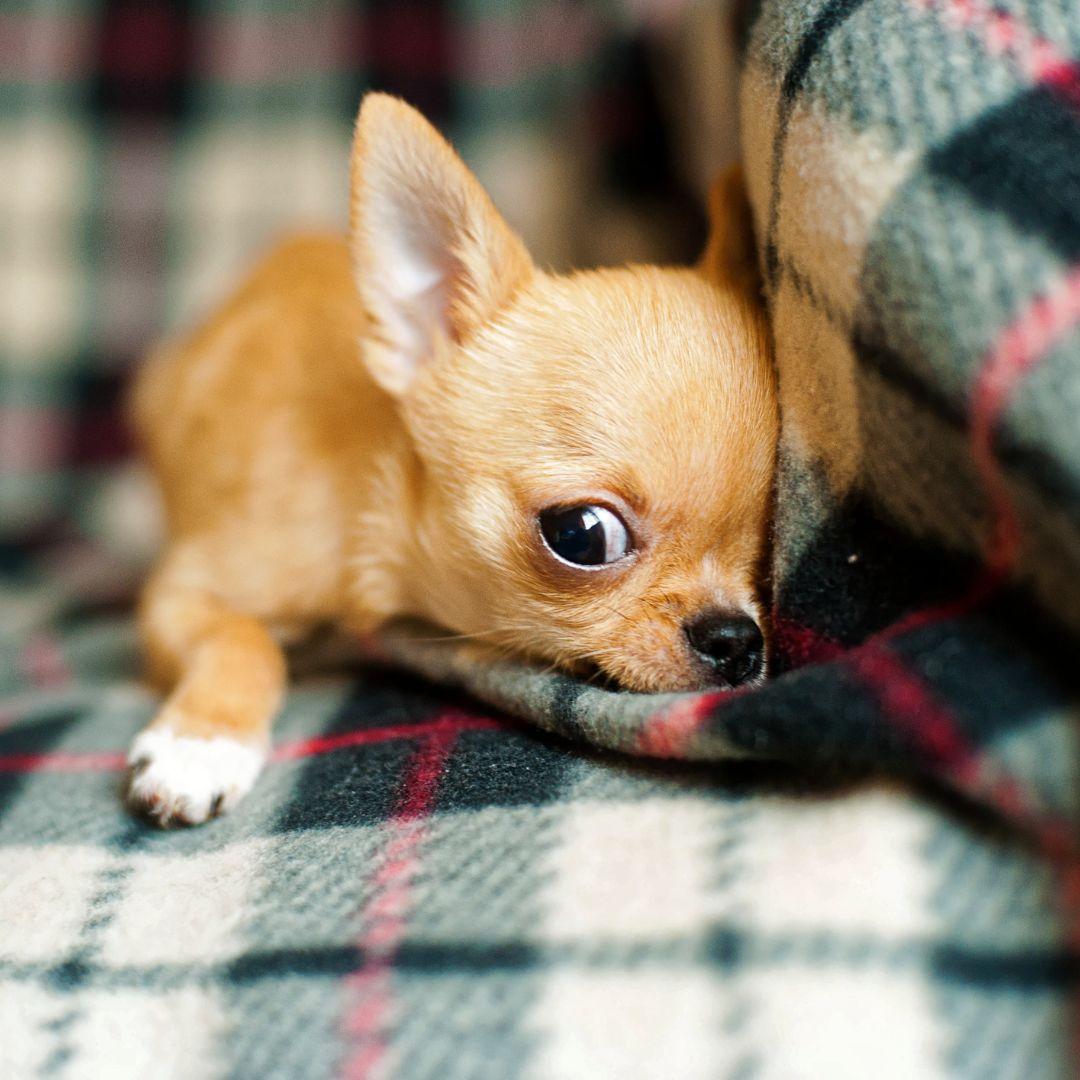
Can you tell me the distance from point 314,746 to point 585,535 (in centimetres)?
39

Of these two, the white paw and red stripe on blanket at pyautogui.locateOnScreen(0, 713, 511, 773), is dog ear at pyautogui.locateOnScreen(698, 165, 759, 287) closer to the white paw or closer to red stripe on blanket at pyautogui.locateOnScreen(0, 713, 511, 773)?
red stripe on blanket at pyautogui.locateOnScreen(0, 713, 511, 773)

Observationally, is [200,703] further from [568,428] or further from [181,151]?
[181,151]

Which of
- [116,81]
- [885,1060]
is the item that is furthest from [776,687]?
[116,81]

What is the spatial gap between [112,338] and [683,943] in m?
2.47

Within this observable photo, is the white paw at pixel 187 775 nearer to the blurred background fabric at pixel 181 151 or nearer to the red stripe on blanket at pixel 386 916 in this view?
the red stripe on blanket at pixel 386 916

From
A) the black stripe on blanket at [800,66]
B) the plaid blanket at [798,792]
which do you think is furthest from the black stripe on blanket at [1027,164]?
the black stripe on blanket at [800,66]

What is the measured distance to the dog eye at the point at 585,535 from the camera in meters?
1.14

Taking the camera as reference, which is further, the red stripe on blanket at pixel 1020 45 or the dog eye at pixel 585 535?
the dog eye at pixel 585 535

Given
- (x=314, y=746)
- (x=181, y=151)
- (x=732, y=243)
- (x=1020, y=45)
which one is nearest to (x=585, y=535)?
(x=314, y=746)

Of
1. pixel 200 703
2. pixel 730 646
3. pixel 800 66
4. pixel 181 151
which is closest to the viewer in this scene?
pixel 800 66

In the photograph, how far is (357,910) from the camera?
0.86 meters

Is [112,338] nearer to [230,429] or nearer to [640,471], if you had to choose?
[230,429]

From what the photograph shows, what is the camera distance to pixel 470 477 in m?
1.25

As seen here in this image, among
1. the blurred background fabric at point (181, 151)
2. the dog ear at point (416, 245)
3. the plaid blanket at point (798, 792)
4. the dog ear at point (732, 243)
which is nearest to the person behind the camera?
the plaid blanket at point (798, 792)
